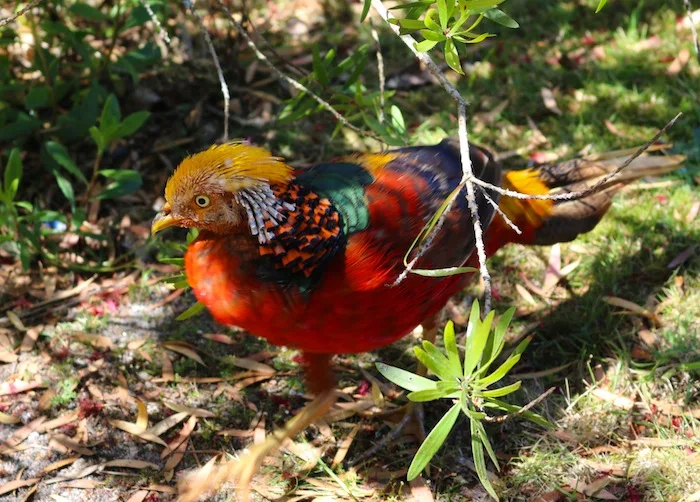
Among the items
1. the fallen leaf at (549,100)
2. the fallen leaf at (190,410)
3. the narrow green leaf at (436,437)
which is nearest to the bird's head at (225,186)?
the narrow green leaf at (436,437)

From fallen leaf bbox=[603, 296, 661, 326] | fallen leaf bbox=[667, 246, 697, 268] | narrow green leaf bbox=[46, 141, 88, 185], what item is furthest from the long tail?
narrow green leaf bbox=[46, 141, 88, 185]

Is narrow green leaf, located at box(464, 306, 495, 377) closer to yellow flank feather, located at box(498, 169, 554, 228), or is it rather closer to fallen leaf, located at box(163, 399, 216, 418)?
yellow flank feather, located at box(498, 169, 554, 228)

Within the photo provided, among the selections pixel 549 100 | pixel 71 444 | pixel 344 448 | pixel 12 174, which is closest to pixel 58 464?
pixel 71 444

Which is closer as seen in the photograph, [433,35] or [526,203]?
[433,35]

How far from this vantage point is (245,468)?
278cm

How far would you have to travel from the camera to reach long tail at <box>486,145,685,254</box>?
3449mm

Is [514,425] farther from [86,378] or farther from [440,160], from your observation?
[86,378]

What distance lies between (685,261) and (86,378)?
296 cm

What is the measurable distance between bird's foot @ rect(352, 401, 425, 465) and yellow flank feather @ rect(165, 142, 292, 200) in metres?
1.28

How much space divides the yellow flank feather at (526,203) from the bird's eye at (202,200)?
52.5 inches

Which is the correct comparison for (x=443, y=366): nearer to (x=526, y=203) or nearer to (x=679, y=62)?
(x=526, y=203)

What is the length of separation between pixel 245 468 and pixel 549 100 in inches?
125

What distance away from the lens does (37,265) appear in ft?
13.1

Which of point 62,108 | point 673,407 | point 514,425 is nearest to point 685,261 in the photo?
point 673,407
